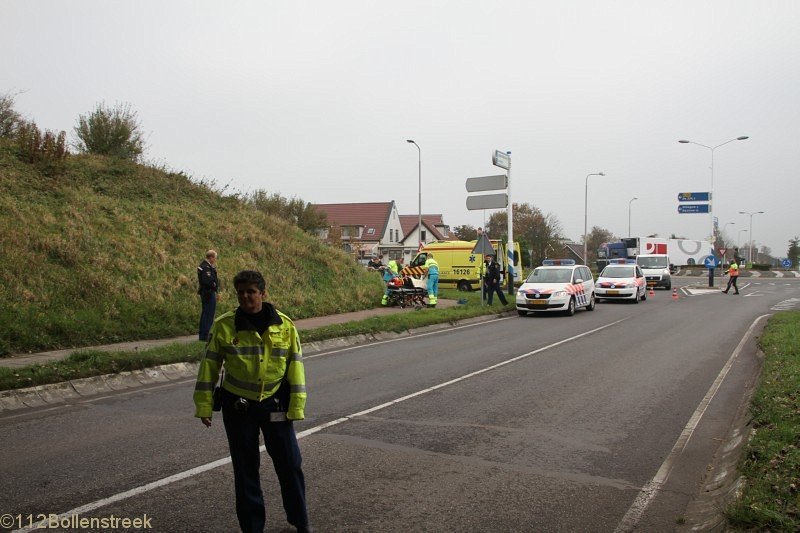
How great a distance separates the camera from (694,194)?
45.0m

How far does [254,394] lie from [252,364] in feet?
0.60

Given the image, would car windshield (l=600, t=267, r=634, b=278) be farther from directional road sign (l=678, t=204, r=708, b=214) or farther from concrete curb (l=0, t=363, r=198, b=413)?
concrete curb (l=0, t=363, r=198, b=413)

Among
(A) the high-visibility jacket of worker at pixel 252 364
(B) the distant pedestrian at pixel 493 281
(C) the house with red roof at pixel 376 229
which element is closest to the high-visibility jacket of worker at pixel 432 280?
(B) the distant pedestrian at pixel 493 281

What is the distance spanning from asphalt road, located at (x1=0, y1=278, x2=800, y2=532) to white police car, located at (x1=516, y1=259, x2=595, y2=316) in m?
9.21

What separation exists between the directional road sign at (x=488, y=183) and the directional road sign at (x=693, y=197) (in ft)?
90.8

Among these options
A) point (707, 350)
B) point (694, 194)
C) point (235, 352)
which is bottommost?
A: point (707, 350)

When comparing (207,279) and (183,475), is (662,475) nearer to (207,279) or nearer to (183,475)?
(183,475)

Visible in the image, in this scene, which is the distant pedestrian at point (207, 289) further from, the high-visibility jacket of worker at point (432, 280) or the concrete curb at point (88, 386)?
the high-visibility jacket of worker at point (432, 280)

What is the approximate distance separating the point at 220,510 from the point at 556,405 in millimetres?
4779

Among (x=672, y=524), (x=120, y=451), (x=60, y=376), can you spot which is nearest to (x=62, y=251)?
(x=60, y=376)

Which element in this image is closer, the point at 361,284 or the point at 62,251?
the point at 62,251

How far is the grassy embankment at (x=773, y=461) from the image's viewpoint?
3912 mm

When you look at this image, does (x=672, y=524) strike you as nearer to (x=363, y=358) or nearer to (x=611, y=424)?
(x=611, y=424)

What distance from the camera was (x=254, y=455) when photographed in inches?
154
